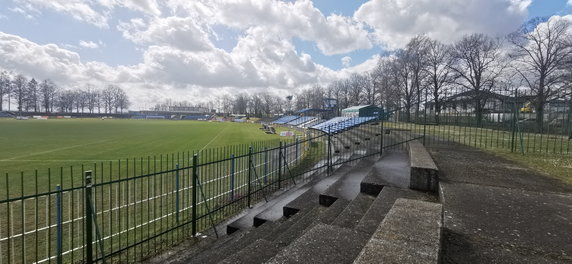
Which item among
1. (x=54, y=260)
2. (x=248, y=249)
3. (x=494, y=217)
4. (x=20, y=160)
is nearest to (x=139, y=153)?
(x=20, y=160)

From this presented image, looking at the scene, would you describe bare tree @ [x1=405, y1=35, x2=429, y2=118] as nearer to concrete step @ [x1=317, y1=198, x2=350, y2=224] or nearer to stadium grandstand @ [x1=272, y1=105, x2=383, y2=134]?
stadium grandstand @ [x1=272, y1=105, x2=383, y2=134]

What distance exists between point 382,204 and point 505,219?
1302mm

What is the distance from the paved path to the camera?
232 cm

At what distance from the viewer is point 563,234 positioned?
2.66 m

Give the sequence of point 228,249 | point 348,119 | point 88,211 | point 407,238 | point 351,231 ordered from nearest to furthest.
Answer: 1. point 407,238
2. point 351,231
3. point 88,211
4. point 228,249
5. point 348,119

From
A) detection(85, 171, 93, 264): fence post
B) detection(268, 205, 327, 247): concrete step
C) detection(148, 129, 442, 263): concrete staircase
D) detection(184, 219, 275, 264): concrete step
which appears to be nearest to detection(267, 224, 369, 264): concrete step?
detection(148, 129, 442, 263): concrete staircase

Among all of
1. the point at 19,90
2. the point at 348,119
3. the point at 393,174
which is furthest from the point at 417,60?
the point at 19,90

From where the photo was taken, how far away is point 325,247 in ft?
7.36

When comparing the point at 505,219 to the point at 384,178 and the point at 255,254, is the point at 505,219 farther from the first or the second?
the point at 255,254

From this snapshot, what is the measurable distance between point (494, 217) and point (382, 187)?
5.24 ft

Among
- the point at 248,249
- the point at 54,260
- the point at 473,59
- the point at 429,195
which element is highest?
the point at 473,59

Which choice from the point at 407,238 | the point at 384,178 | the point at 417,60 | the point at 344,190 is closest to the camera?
the point at 407,238

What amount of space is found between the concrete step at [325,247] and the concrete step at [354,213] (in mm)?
739

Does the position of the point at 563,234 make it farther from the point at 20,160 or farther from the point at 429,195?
the point at 20,160
